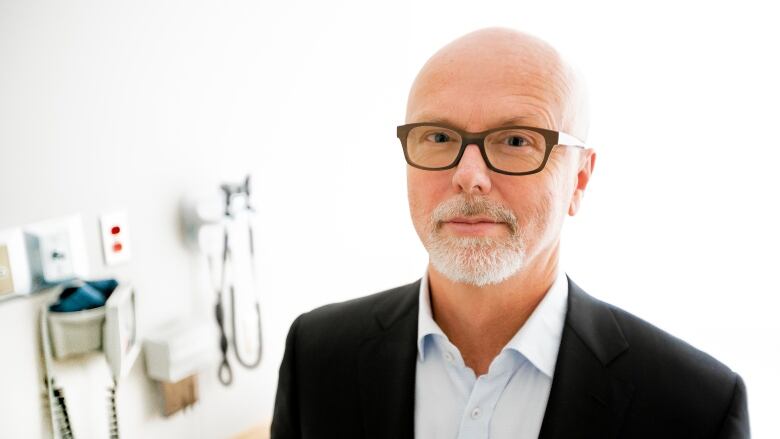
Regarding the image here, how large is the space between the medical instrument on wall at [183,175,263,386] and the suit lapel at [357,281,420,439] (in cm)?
58

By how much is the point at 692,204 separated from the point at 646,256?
0.23 m

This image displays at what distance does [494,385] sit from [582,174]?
16.4 inches

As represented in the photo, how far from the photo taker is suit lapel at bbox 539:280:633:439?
779 millimetres

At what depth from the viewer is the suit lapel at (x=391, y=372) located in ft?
2.89

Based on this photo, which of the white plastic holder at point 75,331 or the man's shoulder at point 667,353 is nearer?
the man's shoulder at point 667,353

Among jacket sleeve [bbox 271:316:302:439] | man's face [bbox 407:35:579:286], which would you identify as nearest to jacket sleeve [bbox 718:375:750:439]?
man's face [bbox 407:35:579:286]

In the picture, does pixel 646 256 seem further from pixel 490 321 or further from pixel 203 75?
pixel 203 75

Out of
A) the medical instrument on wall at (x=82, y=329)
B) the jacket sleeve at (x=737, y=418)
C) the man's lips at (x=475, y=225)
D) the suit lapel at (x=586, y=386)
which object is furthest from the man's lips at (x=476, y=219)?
the medical instrument on wall at (x=82, y=329)

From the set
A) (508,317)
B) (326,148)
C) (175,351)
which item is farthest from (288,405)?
(326,148)

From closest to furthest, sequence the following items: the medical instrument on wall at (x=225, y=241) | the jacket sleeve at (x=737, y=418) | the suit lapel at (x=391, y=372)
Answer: the jacket sleeve at (x=737, y=418) → the suit lapel at (x=391, y=372) → the medical instrument on wall at (x=225, y=241)

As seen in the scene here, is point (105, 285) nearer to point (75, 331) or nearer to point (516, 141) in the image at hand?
point (75, 331)

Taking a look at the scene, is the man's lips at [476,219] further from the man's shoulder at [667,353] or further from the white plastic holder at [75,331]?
the white plastic holder at [75,331]

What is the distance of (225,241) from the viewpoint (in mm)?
1391

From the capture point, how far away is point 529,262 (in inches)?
33.2
